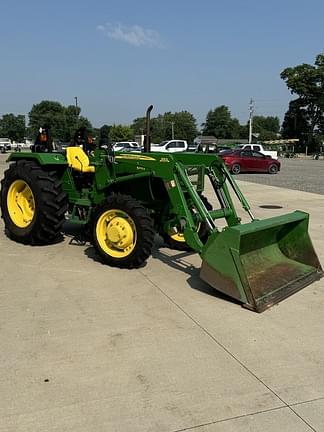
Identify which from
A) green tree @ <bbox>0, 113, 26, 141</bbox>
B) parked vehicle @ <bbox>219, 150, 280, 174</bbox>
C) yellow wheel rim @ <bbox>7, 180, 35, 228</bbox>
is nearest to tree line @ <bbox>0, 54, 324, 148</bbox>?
green tree @ <bbox>0, 113, 26, 141</bbox>

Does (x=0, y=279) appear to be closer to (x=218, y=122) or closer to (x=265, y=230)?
(x=265, y=230)

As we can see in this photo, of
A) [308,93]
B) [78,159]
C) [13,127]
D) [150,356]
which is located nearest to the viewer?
[150,356]

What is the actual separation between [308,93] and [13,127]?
60.5m

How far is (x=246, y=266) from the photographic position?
5086 millimetres

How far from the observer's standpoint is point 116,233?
5695mm

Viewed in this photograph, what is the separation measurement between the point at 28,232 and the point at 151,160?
226 centimetres

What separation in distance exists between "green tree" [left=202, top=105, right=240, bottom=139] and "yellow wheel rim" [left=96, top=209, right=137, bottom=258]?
12777cm

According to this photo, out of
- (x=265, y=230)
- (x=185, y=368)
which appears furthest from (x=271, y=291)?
(x=185, y=368)

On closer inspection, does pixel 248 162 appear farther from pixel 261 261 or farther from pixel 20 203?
pixel 261 261

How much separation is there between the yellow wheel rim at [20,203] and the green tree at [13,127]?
95096 mm

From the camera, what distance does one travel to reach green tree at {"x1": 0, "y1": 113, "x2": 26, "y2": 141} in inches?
3885

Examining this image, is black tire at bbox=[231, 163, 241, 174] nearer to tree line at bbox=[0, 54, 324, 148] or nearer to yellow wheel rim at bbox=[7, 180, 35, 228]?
tree line at bbox=[0, 54, 324, 148]

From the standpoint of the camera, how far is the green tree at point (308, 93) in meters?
67.2

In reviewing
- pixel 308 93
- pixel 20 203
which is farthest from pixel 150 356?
pixel 308 93
